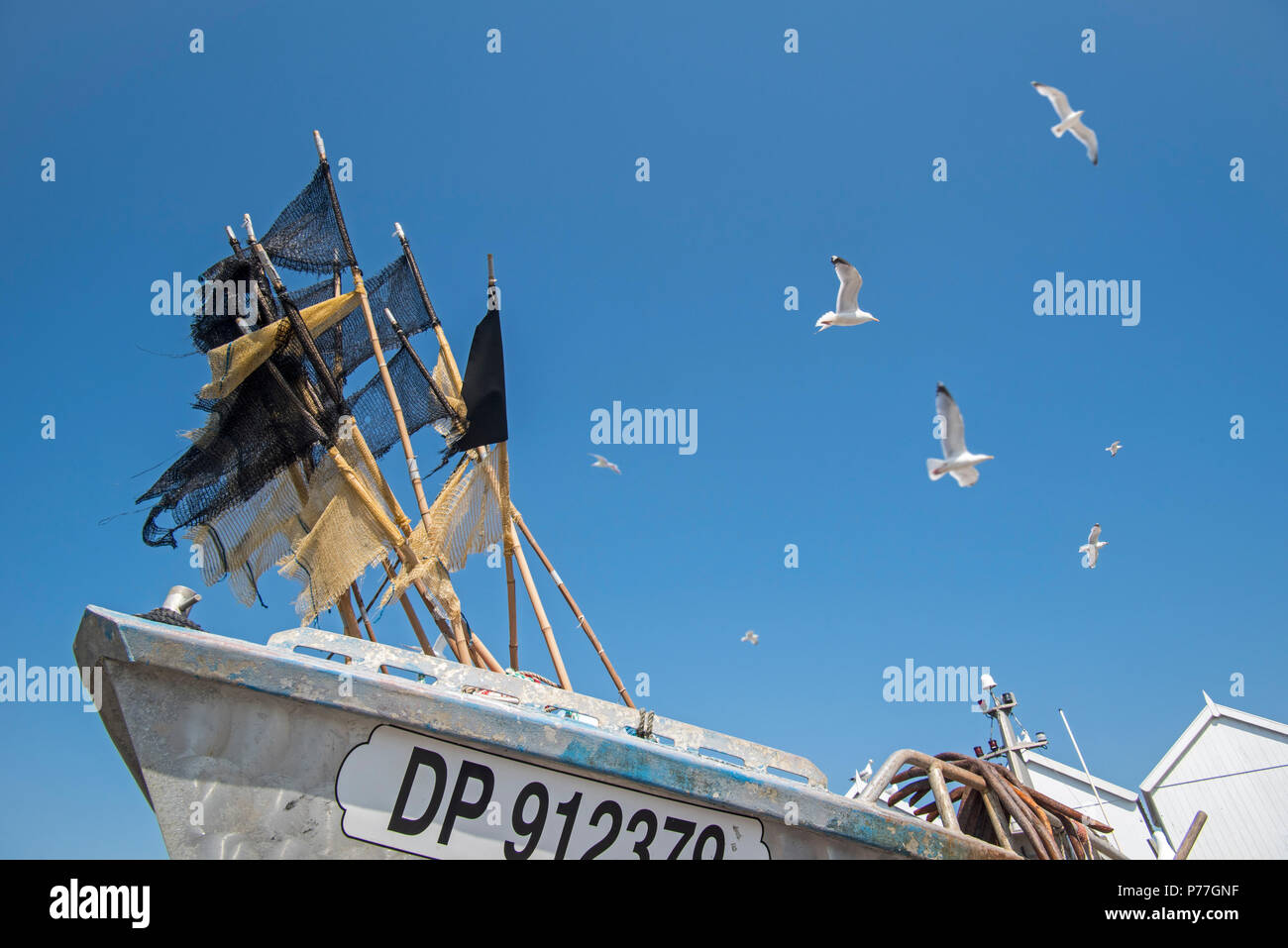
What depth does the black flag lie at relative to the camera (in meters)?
11.0

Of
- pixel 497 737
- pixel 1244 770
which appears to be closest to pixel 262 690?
pixel 497 737

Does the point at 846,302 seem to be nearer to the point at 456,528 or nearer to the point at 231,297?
the point at 456,528

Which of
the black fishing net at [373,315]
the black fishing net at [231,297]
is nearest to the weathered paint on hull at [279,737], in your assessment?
the black fishing net at [231,297]

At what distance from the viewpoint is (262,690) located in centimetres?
504

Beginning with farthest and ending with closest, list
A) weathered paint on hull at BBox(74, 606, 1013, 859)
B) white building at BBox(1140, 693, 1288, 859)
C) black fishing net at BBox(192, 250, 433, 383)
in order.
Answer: white building at BBox(1140, 693, 1288, 859), black fishing net at BBox(192, 250, 433, 383), weathered paint on hull at BBox(74, 606, 1013, 859)

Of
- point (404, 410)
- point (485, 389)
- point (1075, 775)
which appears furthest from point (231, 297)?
point (1075, 775)

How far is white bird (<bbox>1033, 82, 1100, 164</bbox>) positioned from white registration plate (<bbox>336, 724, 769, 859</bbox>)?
11.4m

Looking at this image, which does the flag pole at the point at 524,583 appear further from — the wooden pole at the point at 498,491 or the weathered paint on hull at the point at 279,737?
the weathered paint on hull at the point at 279,737

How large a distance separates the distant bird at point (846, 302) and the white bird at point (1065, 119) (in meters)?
3.82

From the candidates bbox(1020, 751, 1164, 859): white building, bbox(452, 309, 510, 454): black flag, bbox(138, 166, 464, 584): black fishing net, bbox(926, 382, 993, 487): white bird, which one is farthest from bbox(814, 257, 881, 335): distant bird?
bbox(1020, 751, 1164, 859): white building

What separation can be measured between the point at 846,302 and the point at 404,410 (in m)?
7.00

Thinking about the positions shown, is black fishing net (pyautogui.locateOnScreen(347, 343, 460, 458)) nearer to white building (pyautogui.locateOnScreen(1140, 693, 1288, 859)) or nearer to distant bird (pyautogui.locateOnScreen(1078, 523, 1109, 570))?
distant bird (pyautogui.locateOnScreen(1078, 523, 1109, 570))

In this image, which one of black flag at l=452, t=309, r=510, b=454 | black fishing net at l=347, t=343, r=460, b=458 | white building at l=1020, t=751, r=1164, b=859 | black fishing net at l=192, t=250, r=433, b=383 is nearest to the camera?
black flag at l=452, t=309, r=510, b=454
